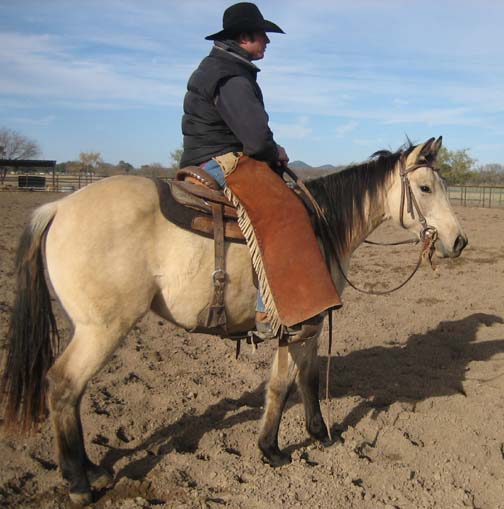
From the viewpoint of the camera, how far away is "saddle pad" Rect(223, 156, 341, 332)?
10.2ft

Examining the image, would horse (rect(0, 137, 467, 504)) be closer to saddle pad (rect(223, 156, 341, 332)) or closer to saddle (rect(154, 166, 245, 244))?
saddle (rect(154, 166, 245, 244))

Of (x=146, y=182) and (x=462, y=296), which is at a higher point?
(x=146, y=182)

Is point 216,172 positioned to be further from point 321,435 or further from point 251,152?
point 321,435

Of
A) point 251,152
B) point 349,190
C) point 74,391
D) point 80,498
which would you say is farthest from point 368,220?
point 80,498

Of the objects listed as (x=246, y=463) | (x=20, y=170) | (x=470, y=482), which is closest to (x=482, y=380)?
(x=470, y=482)

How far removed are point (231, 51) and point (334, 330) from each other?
147 inches

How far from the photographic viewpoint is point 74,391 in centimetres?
290

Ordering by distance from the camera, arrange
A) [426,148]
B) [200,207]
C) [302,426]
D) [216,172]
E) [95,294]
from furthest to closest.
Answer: [302,426]
[426,148]
[216,172]
[200,207]
[95,294]

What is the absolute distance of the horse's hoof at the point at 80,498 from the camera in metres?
2.94

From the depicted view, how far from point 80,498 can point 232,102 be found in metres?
2.44

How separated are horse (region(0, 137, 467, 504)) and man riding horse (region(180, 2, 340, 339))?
0.78 feet

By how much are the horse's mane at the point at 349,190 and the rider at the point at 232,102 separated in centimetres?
49

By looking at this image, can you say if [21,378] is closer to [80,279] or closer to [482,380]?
[80,279]

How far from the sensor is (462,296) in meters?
7.52
